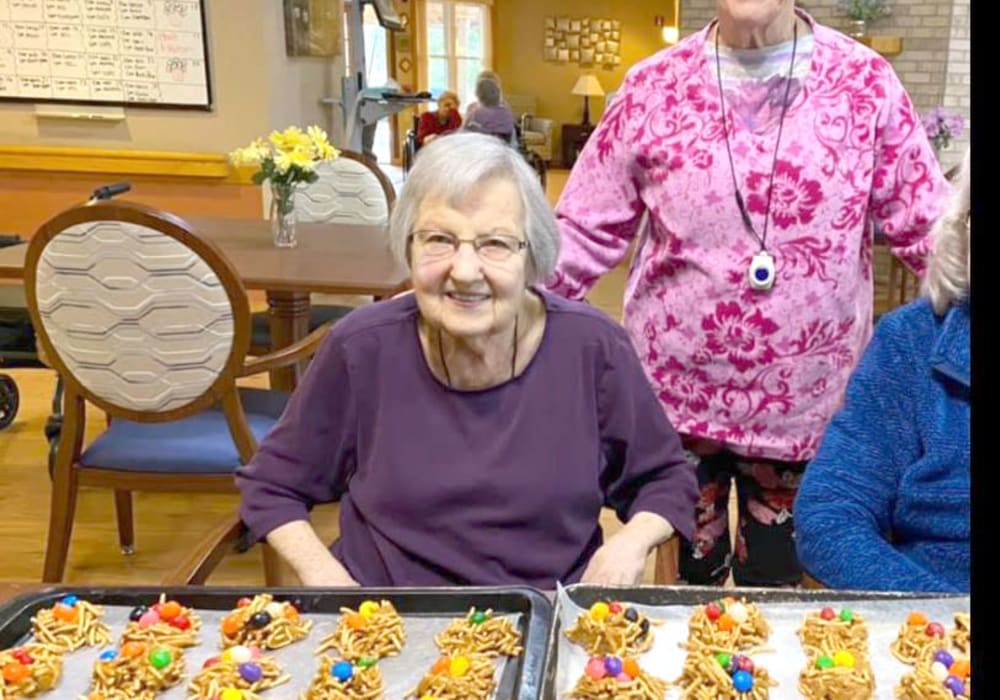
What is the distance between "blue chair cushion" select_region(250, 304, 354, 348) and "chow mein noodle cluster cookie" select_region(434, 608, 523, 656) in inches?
85.8

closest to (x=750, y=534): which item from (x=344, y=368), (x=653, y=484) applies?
(x=653, y=484)

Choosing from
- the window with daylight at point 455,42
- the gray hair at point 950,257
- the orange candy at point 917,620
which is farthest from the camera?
the window with daylight at point 455,42

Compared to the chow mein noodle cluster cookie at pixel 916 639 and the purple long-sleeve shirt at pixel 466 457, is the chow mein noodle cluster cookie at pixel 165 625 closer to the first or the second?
the purple long-sleeve shirt at pixel 466 457

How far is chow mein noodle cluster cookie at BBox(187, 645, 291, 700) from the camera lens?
111cm

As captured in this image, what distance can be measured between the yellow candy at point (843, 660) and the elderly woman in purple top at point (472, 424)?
38 cm

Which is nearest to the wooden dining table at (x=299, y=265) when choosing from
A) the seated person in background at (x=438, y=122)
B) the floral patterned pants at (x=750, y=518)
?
the floral patterned pants at (x=750, y=518)

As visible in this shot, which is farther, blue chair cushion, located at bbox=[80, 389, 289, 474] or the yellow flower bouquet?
the yellow flower bouquet

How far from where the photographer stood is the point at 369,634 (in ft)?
3.80

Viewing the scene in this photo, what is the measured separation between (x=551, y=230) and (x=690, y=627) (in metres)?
0.61

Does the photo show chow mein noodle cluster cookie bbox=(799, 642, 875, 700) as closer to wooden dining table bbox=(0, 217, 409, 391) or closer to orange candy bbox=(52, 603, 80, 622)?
orange candy bbox=(52, 603, 80, 622)

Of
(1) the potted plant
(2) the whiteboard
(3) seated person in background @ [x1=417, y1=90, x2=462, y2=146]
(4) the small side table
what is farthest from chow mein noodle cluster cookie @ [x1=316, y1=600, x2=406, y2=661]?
(4) the small side table

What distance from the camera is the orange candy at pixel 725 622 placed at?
1128 millimetres

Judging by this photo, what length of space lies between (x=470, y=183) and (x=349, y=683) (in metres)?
0.68

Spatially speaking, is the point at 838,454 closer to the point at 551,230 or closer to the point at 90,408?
the point at 551,230
